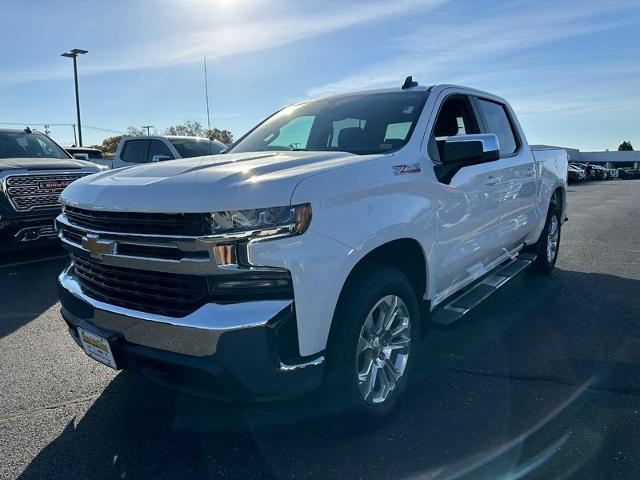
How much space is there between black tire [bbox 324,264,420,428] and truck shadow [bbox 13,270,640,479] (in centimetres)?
17

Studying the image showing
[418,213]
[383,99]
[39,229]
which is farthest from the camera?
[39,229]

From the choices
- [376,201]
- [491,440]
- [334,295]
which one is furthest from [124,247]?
[491,440]

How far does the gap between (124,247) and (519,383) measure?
107 inches

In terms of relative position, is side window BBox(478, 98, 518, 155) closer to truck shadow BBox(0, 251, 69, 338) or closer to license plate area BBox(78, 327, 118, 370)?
license plate area BBox(78, 327, 118, 370)

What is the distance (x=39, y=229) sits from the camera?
22.1 ft

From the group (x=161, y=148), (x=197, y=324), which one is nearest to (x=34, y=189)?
(x=161, y=148)

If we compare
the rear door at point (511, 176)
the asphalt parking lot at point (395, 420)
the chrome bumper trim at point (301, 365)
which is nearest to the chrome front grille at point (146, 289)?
the chrome bumper trim at point (301, 365)

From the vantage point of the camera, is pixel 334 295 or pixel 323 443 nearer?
pixel 334 295

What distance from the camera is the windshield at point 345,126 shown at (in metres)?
3.43

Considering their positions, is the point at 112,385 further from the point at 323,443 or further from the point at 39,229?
the point at 39,229

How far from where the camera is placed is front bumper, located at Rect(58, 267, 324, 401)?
221 cm

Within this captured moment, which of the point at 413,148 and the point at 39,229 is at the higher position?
the point at 413,148

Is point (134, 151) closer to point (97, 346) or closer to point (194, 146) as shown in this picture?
point (194, 146)

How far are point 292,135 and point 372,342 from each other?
6.18 feet
